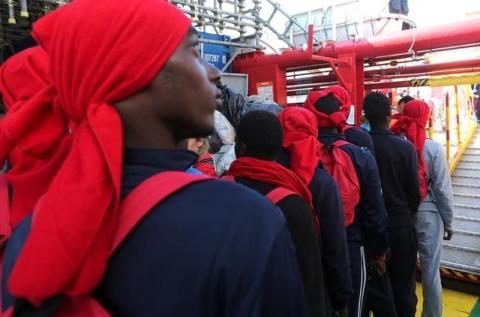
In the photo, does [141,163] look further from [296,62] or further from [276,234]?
[296,62]

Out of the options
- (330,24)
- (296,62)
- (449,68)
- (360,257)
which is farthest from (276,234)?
(330,24)

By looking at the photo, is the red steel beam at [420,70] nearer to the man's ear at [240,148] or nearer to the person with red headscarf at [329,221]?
the person with red headscarf at [329,221]

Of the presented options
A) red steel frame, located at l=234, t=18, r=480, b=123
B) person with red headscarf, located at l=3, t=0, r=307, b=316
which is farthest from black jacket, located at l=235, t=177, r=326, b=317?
red steel frame, located at l=234, t=18, r=480, b=123

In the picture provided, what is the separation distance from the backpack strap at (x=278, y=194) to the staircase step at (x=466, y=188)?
4886mm

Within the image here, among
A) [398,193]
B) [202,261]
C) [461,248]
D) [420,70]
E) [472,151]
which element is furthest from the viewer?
[472,151]

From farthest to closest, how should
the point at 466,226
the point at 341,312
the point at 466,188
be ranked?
1. the point at 466,188
2. the point at 466,226
3. the point at 341,312

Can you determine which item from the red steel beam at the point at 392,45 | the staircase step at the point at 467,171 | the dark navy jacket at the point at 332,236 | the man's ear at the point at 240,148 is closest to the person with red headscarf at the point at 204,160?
Answer: the man's ear at the point at 240,148

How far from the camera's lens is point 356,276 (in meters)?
2.64

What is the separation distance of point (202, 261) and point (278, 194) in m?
1.10

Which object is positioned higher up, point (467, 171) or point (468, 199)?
point (467, 171)

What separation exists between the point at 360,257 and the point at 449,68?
2977 mm

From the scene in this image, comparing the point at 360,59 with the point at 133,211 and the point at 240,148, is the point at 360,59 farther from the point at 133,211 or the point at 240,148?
the point at 133,211

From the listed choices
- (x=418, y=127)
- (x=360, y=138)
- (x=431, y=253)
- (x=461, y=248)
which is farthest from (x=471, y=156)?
(x=360, y=138)

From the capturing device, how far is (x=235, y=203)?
72cm
